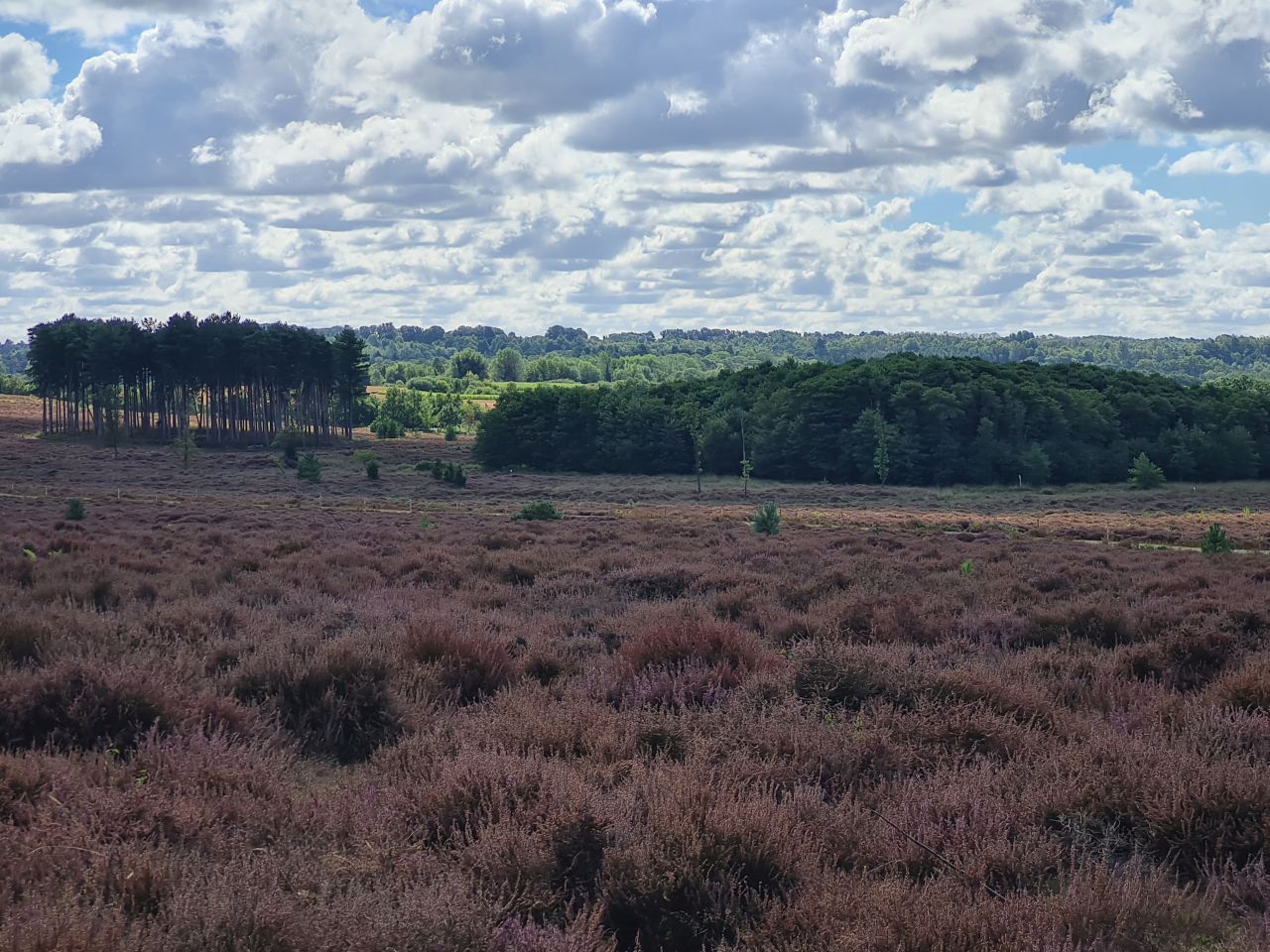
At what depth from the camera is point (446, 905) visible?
4.32 metres

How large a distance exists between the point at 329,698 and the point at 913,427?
89929 millimetres

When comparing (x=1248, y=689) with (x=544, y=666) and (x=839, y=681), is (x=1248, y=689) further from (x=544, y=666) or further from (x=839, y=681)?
(x=544, y=666)

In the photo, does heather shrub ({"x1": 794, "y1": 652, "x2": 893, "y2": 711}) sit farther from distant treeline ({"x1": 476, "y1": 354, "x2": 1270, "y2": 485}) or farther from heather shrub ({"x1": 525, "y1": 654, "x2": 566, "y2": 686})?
distant treeline ({"x1": 476, "y1": 354, "x2": 1270, "y2": 485})

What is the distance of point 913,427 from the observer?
93.9 meters

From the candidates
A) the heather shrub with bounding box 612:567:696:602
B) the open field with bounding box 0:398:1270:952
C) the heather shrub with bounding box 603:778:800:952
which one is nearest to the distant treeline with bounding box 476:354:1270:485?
the heather shrub with bounding box 612:567:696:602

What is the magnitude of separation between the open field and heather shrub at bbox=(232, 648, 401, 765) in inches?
1.1

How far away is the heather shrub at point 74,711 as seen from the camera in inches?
275

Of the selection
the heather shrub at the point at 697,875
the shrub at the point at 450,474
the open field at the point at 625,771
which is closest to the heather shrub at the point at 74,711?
the open field at the point at 625,771

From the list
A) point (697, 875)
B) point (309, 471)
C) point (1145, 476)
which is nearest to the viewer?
point (697, 875)

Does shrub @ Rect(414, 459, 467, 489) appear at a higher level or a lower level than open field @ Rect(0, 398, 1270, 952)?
lower

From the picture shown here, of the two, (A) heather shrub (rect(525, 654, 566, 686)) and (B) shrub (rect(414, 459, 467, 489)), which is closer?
(A) heather shrub (rect(525, 654, 566, 686))

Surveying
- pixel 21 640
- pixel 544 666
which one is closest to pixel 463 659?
pixel 544 666

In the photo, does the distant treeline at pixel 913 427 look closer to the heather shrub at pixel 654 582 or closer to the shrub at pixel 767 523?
the shrub at pixel 767 523

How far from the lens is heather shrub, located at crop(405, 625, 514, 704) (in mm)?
9258
